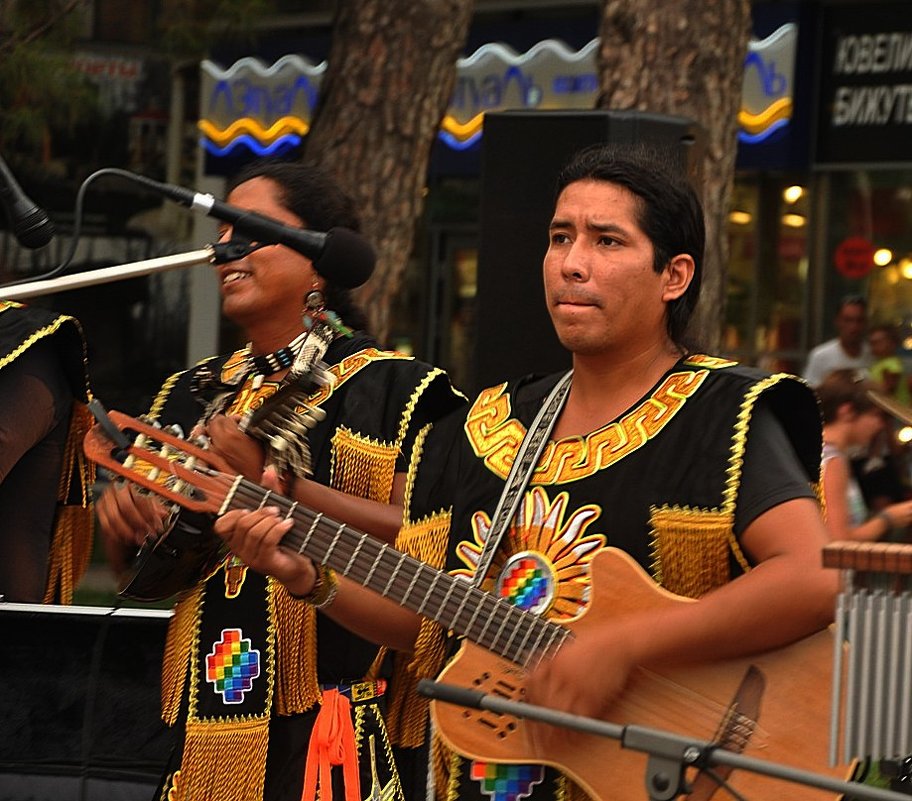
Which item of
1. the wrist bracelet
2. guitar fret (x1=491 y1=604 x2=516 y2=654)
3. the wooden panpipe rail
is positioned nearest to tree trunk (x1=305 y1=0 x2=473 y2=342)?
the wrist bracelet

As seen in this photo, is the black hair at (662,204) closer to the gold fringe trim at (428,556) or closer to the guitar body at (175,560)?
the gold fringe trim at (428,556)

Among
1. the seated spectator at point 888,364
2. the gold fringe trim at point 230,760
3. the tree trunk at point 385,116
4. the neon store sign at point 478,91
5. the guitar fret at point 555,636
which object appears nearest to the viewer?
the guitar fret at point 555,636

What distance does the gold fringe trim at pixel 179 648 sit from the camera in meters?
3.31

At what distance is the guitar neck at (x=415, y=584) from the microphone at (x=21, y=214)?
615 mm

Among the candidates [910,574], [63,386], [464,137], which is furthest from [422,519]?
[464,137]

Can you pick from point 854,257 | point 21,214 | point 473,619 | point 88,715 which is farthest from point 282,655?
point 854,257

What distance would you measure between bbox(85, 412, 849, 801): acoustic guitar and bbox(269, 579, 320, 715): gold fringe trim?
1.44 ft

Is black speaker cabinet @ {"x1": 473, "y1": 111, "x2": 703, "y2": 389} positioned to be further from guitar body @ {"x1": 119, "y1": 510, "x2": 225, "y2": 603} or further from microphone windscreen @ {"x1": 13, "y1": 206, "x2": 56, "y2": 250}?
microphone windscreen @ {"x1": 13, "y1": 206, "x2": 56, "y2": 250}

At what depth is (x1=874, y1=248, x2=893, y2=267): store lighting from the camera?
455 inches

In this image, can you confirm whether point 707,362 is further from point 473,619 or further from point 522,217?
point 522,217

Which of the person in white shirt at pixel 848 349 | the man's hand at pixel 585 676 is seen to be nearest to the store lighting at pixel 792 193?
the person in white shirt at pixel 848 349

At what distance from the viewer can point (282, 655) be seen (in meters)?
3.25

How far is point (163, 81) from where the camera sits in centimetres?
1443

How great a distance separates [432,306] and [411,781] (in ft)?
34.5
